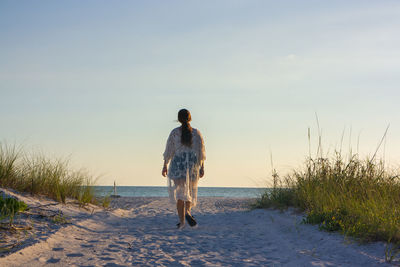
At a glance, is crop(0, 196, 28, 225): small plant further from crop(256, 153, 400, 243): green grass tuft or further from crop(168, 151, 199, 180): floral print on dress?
crop(256, 153, 400, 243): green grass tuft

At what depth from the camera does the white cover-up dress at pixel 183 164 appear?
6789 mm

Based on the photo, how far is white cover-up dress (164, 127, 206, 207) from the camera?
22.3ft

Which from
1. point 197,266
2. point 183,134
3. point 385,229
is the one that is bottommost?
point 197,266

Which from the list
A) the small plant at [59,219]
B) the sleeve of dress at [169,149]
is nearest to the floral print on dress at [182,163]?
the sleeve of dress at [169,149]

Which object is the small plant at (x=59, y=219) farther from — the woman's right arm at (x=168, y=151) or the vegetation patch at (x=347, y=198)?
the vegetation patch at (x=347, y=198)

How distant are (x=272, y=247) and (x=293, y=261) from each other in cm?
87

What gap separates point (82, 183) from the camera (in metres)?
8.80

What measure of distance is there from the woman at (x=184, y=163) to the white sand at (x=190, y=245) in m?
0.50

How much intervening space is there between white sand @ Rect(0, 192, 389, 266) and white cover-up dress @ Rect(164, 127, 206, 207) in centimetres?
67

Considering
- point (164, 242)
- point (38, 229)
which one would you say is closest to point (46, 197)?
point (38, 229)

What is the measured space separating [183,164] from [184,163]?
2 cm

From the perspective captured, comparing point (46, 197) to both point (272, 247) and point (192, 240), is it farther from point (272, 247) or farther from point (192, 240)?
point (272, 247)

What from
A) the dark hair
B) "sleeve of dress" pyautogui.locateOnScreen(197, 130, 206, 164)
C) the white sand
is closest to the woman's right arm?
the dark hair

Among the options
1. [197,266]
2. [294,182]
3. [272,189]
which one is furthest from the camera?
[272,189]
